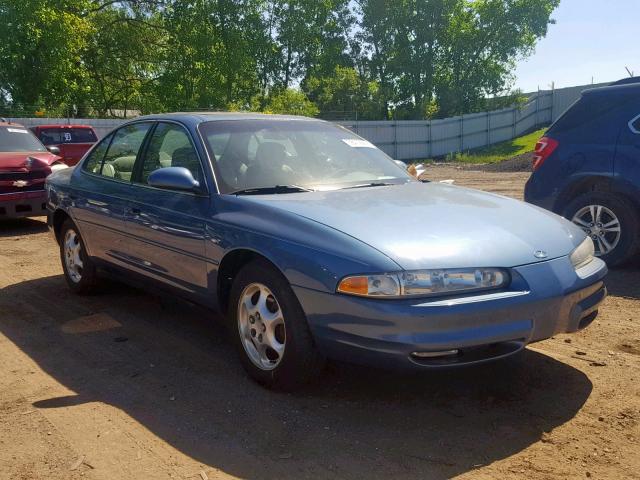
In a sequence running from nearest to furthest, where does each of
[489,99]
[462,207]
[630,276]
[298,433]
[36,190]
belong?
1. [298,433]
2. [462,207]
3. [630,276]
4. [36,190]
5. [489,99]

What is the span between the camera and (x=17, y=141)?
11.4m

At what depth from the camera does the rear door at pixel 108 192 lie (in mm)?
5270

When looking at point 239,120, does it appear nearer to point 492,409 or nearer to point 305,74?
point 492,409

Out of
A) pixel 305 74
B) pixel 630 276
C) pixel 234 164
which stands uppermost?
pixel 305 74

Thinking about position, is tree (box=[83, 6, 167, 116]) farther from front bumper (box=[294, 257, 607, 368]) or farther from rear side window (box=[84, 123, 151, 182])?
front bumper (box=[294, 257, 607, 368])

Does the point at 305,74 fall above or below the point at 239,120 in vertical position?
above

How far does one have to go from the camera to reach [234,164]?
4.49 meters

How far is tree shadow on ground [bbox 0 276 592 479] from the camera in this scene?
121 inches

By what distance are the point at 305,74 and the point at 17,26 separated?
2782cm

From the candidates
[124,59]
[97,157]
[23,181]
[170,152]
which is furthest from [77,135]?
[124,59]

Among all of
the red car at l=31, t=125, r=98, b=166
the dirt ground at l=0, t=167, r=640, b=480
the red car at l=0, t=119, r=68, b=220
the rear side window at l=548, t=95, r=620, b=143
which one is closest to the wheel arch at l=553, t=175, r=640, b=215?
the rear side window at l=548, t=95, r=620, b=143

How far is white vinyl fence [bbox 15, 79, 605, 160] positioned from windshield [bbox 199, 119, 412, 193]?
25035mm

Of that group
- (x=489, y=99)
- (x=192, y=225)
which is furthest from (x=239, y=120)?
(x=489, y=99)

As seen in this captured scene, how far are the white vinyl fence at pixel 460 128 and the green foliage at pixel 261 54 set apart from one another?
296cm
